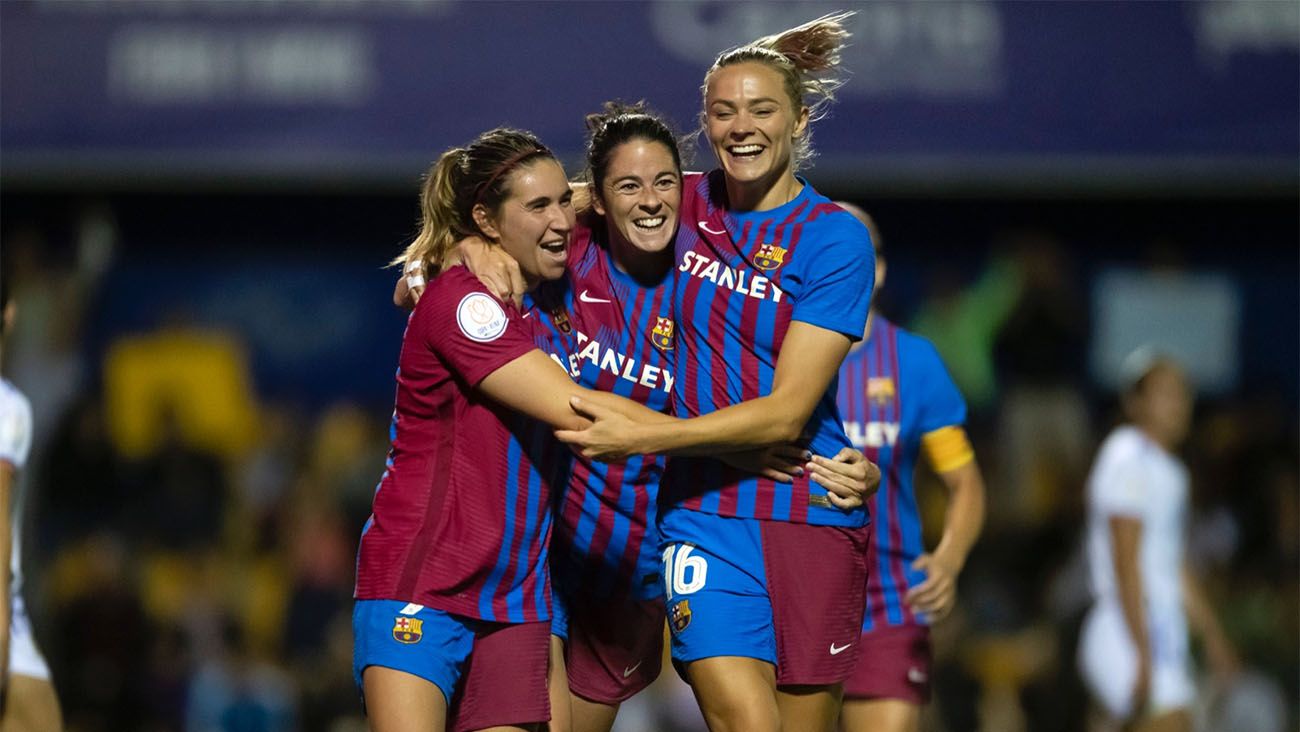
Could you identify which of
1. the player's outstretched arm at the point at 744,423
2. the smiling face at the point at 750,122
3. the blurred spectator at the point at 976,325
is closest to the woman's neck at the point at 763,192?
the smiling face at the point at 750,122

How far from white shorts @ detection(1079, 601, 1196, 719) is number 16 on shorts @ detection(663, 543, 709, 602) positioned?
3470 mm

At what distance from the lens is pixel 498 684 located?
14.4ft

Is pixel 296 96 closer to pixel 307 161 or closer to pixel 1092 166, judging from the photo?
pixel 307 161

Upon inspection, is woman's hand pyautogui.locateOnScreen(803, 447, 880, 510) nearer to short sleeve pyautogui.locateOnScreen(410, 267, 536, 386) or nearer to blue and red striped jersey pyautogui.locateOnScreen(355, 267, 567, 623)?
blue and red striped jersey pyautogui.locateOnScreen(355, 267, 567, 623)

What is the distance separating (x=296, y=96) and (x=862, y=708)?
14.5 ft

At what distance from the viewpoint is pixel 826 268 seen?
448 centimetres

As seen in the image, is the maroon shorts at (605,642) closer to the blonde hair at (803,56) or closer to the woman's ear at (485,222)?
the woman's ear at (485,222)

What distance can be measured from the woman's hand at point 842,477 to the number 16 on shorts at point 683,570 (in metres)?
0.37

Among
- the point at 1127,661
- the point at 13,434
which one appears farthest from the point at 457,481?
the point at 1127,661

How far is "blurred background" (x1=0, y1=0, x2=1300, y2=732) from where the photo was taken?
8523 mm

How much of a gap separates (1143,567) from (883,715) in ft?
7.24

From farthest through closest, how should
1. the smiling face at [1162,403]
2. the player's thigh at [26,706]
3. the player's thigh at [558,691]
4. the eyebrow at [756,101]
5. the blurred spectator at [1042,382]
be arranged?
the blurred spectator at [1042,382] < the smiling face at [1162,403] < the player's thigh at [26,706] < the player's thigh at [558,691] < the eyebrow at [756,101]

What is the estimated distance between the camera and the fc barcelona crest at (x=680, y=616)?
450 centimetres

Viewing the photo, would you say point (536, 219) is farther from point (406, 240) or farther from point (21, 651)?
point (406, 240)
